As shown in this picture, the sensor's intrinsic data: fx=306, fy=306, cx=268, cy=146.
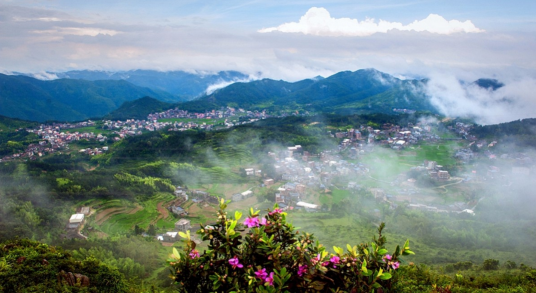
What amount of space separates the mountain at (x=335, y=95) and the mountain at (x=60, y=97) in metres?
34.3

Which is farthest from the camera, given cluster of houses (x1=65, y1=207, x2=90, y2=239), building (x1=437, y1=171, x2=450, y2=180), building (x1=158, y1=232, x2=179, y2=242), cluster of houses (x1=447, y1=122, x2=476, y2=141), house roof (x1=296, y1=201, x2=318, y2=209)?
cluster of houses (x1=447, y1=122, x2=476, y2=141)

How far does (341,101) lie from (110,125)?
201 feet

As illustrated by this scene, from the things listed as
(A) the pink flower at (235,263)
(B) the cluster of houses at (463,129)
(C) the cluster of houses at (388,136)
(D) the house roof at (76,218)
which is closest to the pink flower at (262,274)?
(A) the pink flower at (235,263)

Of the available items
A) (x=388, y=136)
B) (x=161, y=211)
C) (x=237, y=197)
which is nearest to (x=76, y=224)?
(x=161, y=211)

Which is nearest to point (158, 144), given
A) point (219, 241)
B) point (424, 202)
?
point (424, 202)

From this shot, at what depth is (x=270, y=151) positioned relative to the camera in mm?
37250

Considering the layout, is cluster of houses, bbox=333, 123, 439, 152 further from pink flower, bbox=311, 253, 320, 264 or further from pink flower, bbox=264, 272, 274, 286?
pink flower, bbox=264, 272, 274, 286

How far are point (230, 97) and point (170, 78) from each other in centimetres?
9874

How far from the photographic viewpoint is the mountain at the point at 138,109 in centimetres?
6869

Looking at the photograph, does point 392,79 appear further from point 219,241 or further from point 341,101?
point 219,241

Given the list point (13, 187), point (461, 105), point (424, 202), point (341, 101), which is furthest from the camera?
point (341, 101)

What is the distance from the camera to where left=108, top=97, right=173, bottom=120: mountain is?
68688mm

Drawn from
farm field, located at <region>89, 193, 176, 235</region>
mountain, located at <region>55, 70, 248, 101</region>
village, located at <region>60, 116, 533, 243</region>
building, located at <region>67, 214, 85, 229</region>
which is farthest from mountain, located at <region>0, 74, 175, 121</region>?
building, located at <region>67, 214, 85, 229</region>

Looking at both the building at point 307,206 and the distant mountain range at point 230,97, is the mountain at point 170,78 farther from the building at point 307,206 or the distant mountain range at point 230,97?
the building at point 307,206
